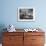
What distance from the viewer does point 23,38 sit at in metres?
3.69

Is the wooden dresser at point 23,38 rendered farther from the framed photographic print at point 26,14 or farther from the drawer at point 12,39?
the framed photographic print at point 26,14

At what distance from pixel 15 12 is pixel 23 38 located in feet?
3.16

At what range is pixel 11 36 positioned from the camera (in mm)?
3688

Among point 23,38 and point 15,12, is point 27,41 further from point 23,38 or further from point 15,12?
point 15,12

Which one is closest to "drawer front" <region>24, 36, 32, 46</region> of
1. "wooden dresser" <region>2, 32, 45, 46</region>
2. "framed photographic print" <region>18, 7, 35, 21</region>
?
"wooden dresser" <region>2, 32, 45, 46</region>

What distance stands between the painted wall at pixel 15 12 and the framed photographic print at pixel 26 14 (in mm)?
99

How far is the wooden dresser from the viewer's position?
12.1 ft

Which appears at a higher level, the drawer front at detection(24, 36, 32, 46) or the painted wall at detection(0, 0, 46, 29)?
the painted wall at detection(0, 0, 46, 29)

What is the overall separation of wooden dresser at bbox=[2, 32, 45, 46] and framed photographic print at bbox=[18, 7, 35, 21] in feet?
2.16

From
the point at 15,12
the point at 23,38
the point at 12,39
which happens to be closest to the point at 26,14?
the point at 15,12

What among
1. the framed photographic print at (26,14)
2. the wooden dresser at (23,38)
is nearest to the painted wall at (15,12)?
the framed photographic print at (26,14)

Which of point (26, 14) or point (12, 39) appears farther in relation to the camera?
point (26, 14)

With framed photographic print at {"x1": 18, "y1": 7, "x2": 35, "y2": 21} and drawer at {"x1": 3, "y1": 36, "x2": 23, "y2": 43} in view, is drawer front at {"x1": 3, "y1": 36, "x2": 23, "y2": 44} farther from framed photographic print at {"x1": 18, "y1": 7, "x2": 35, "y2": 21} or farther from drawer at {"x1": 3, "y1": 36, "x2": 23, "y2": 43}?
framed photographic print at {"x1": 18, "y1": 7, "x2": 35, "y2": 21}

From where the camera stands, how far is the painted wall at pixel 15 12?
4152 mm
